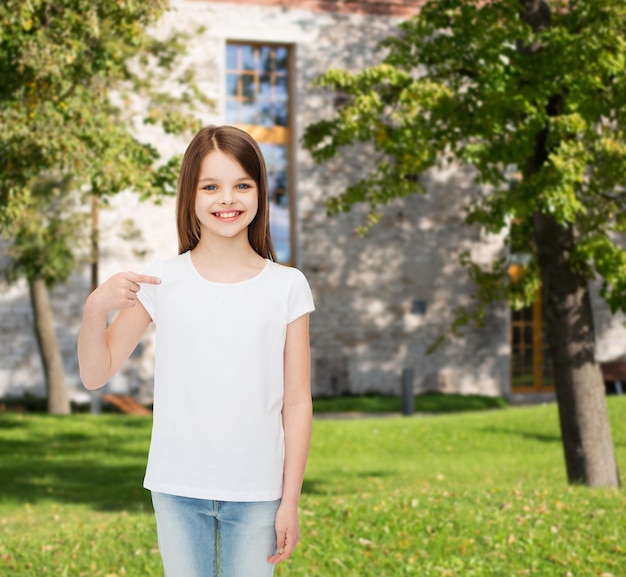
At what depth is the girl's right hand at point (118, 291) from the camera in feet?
8.05

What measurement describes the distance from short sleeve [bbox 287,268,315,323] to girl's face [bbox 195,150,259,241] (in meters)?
0.21

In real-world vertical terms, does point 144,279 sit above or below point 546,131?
below

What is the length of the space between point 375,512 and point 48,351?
465 inches

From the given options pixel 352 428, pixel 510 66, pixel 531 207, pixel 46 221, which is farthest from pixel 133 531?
pixel 46 221

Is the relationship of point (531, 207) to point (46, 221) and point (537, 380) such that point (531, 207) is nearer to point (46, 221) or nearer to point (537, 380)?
point (46, 221)

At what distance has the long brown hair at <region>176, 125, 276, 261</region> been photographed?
2.57m

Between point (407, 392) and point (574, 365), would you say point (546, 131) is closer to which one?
point (574, 365)

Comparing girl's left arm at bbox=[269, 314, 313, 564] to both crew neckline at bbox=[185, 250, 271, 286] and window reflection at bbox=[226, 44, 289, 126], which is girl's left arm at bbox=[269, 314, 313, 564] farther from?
window reflection at bbox=[226, 44, 289, 126]

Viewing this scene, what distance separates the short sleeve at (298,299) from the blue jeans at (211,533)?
496 millimetres

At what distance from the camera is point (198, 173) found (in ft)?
8.50

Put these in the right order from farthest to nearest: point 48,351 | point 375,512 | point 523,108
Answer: point 48,351, point 523,108, point 375,512

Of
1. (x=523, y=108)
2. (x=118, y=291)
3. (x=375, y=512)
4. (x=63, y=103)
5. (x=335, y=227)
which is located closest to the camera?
(x=118, y=291)

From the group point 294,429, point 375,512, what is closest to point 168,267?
point 294,429

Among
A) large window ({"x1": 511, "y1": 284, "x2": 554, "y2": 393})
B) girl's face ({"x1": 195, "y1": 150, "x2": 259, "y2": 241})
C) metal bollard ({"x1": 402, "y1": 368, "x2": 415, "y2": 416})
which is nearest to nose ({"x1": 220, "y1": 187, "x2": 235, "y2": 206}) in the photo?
girl's face ({"x1": 195, "y1": 150, "x2": 259, "y2": 241})
